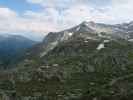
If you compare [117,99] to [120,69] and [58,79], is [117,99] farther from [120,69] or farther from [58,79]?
[120,69]

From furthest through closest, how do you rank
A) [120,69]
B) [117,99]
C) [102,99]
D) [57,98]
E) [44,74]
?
[120,69] → [44,74] → [57,98] → [102,99] → [117,99]

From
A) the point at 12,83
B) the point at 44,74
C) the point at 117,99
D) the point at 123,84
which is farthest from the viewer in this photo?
the point at 44,74

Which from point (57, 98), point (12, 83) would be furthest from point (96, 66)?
point (57, 98)

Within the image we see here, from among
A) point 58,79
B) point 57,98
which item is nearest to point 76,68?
point 58,79

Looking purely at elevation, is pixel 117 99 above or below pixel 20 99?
above

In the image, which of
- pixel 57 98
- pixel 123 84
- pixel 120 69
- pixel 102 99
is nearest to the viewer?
pixel 102 99

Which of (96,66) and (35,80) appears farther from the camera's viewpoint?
(96,66)

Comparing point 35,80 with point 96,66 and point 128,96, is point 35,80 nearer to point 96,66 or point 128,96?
point 96,66

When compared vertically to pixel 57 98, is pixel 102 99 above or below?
above

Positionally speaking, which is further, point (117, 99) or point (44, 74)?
point (44, 74)
